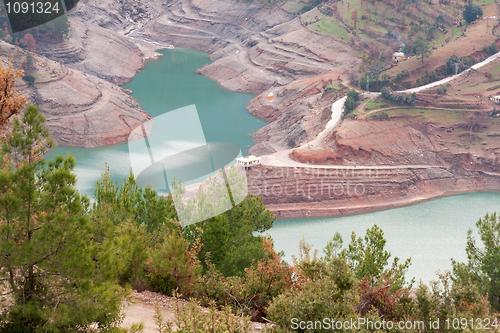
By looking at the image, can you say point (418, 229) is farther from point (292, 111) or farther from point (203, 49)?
point (203, 49)

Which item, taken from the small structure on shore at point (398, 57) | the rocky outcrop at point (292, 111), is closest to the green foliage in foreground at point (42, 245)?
the rocky outcrop at point (292, 111)

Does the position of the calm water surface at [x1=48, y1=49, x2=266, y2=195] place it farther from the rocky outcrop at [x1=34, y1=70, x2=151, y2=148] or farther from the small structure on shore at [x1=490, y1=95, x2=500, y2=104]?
the small structure on shore at [x1=490, y1=95, x2=500, y2=104]

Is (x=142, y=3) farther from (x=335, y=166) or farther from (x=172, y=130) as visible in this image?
(x=172, y=130)

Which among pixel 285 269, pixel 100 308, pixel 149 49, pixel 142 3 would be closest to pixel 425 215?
pixel 285 269

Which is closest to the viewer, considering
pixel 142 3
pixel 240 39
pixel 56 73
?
pixel 56 73

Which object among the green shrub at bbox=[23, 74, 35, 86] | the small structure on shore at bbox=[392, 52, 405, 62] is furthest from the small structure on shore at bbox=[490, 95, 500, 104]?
the green shrub at bbox=[23, 74, 35, 86]

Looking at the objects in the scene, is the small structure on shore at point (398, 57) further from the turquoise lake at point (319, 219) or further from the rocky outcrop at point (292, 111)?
the turquoise lake at point (319, 219)

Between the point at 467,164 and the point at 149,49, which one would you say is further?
the point at 149,49

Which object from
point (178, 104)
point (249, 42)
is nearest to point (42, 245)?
point (178, 104)
